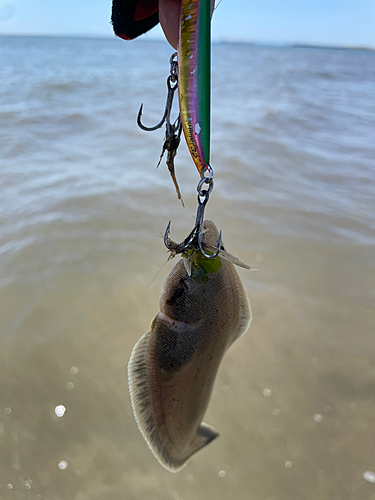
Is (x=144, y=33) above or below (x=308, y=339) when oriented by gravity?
above

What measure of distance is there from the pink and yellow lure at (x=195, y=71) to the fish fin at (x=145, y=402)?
0.83 metres

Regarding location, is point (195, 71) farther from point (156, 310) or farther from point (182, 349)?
point (156, 310)

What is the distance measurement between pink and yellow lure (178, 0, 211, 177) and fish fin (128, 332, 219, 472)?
2.73ft

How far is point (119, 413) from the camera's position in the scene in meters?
2.89

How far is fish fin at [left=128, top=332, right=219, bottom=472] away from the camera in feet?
5.00

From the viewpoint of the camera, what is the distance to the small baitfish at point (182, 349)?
1416 millimetres

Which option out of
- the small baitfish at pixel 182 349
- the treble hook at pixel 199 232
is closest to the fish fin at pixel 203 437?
the small baitfish at pixel 182 349

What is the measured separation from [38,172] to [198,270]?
598cm

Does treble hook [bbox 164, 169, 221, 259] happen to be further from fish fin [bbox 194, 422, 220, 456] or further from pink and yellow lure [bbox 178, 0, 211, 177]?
fish fin [bbox 194, 422, 220, 456]

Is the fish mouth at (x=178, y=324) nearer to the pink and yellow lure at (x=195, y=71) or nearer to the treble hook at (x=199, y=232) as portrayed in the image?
the treble hook at (x=199, y=232)

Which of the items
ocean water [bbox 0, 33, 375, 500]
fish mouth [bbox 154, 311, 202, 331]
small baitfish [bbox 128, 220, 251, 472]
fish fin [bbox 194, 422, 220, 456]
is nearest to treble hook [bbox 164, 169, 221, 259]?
small baitfish [bbox 128, 220, 251, 472]

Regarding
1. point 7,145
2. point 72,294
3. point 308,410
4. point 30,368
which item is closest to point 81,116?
point 7,145

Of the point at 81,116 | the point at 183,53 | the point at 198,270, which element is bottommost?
the point at 81,116

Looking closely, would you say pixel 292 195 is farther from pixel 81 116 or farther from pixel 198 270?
pixel 81 116
